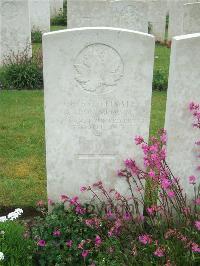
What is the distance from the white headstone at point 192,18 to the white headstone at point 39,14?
17.3ft

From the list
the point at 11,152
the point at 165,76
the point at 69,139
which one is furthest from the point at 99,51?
the point at 165,76

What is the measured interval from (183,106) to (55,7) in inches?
661

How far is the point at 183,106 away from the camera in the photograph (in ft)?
12.2

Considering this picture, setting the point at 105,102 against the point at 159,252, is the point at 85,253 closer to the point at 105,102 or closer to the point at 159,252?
the point at 159,252

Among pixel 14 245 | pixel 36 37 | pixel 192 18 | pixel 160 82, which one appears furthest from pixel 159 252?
pixel 36 37

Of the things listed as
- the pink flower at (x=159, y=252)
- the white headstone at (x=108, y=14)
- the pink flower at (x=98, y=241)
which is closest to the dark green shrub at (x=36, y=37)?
the white headstone at (x=108, y=14)

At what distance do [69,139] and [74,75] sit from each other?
56 centimetres

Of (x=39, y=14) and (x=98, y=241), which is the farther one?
(x=39, y=14)

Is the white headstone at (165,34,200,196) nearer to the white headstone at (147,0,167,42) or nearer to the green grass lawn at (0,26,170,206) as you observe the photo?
the green grass lawn at (0,26,170,206)

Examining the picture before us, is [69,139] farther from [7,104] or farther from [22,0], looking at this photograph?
[22,0]

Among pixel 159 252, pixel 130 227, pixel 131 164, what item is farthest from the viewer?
pixel 131 164

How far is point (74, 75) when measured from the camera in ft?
12.1

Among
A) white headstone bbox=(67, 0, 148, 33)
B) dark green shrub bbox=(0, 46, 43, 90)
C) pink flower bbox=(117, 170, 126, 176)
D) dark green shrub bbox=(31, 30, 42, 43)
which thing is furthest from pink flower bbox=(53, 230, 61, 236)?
dark green shrub bbox=(31, 30, 42, 43)

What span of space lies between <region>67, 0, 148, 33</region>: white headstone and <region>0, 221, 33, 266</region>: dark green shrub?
741 cm
